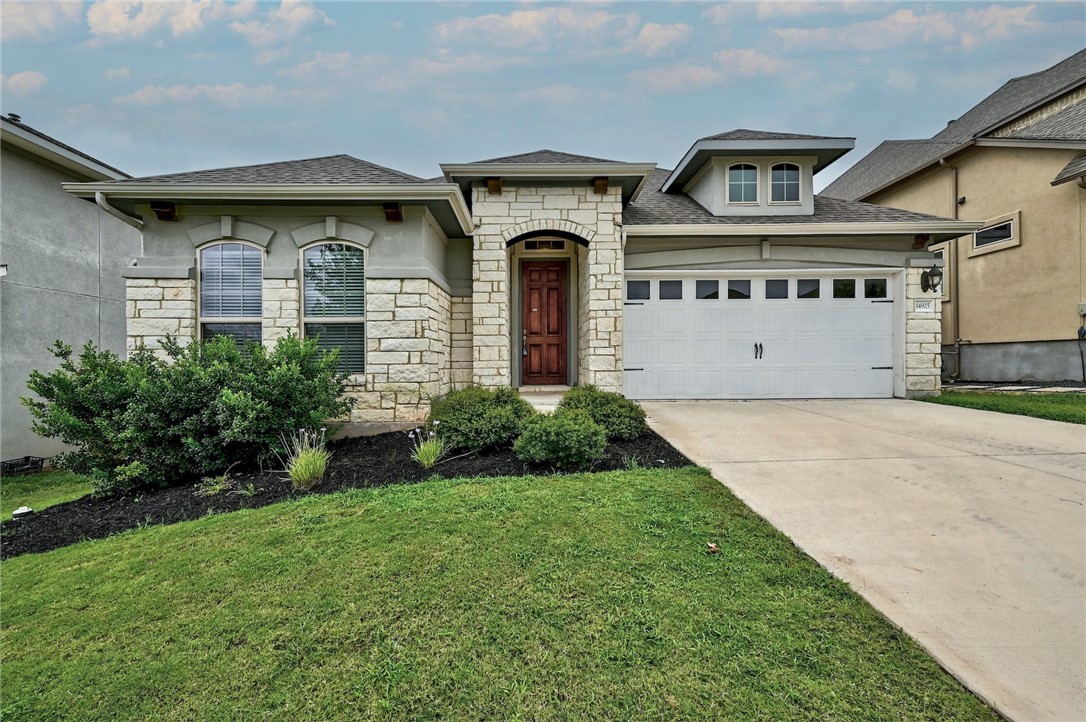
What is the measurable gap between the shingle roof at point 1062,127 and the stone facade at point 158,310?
15872 millimetres

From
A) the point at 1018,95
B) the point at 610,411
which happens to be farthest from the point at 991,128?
the point at 610,411

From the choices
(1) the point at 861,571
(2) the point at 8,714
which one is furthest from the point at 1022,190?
(2) the point at 8,714

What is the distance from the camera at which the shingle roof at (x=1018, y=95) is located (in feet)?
37.4

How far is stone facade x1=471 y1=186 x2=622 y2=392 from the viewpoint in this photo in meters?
7.47

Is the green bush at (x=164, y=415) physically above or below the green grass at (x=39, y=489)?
above

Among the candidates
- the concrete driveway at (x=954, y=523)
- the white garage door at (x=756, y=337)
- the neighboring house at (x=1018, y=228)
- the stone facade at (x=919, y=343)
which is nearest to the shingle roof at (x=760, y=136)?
the white garage door at (x=756, y=337)

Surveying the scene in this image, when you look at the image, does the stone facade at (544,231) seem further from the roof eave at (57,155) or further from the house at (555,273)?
the roof eave at (57,155)

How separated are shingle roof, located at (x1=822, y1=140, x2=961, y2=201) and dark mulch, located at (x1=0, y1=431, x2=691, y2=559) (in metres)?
13.1

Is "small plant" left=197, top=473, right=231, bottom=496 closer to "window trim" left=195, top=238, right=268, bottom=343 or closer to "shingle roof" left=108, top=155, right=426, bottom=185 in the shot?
"window trim" left=195, top=238, right=268, bottom=343

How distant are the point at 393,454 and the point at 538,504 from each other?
93.0 inches

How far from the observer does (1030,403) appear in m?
7.00

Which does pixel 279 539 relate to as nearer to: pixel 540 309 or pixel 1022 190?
pixel 540 309

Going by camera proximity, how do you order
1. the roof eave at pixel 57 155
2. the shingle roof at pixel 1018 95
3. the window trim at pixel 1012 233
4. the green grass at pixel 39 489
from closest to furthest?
the green grass at pixel 39 489, the roof eave at pixel 57 155, the window trim at pixel 1012 233, the shingle roof at pixel 1018 95

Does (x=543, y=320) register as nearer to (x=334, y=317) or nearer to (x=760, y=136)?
(x=334, y=317)
